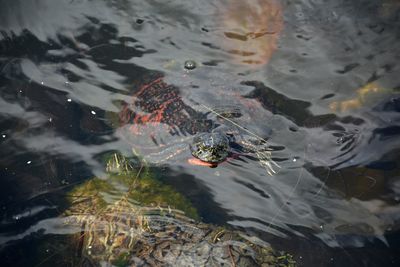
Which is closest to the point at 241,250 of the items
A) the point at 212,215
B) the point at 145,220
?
the point at 212,215

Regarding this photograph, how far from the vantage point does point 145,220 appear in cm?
382

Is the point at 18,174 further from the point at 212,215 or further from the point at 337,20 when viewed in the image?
the point at 337,20

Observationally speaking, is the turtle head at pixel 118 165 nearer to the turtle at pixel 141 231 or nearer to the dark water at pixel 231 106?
the turtle at pixel 141 231

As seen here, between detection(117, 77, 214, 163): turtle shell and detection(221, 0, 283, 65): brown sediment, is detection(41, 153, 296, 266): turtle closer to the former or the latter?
detection(117, 77, 214, 163): turtle shell

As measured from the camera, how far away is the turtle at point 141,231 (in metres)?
3.49

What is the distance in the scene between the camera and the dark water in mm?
3811

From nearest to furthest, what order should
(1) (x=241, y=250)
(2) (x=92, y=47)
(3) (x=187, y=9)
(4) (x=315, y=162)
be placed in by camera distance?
(1) (x=241, y=250) → (4) (x=315, y=162) → (2) (x=92, y=47) → (3) (x=187, y=9)

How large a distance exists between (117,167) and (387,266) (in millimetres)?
3047

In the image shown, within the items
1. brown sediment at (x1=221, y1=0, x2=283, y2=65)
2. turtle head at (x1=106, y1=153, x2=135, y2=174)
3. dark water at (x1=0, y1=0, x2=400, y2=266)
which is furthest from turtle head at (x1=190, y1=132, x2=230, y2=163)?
brown sediment at (x1=221, y1=0, x2=283, y2=65)

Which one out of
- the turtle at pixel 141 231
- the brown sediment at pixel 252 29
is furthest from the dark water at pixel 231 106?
the turtle at pixel 141 231

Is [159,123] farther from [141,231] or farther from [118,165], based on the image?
[141,231]

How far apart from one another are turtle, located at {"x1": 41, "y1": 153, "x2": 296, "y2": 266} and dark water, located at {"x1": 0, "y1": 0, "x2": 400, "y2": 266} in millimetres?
151

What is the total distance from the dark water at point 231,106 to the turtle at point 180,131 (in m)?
0.03

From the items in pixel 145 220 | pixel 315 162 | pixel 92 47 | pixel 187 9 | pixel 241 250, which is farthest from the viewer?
pixel 187 9
